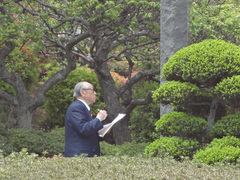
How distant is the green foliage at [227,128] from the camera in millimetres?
6047

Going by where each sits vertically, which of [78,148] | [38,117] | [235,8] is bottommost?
[38,117]

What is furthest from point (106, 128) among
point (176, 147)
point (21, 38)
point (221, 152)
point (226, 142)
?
point (21, 38)

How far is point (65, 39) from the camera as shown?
13289 millimetres

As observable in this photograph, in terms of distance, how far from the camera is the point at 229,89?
19.4ft

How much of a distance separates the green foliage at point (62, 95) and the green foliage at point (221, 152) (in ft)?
32.5

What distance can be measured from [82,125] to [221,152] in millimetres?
1845

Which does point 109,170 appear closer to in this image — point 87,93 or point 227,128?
point 87,93

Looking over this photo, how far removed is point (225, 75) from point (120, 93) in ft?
22.2

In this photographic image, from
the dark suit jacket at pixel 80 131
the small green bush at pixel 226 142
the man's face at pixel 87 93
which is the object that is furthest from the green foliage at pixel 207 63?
the dark suit jacket at pixel 80 131

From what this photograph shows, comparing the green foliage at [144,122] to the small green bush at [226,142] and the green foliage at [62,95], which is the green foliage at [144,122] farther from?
the small green bush at [226,142]

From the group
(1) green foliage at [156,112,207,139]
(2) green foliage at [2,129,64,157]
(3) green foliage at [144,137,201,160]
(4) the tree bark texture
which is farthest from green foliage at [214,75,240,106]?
(2) green foliage at [2,129,64,157]

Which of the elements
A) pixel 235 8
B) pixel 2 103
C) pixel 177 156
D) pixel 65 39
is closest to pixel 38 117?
pixel 2 103

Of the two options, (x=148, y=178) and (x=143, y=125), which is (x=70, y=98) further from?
(x=148, y=178)

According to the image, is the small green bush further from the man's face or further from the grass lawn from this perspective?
the man's face
